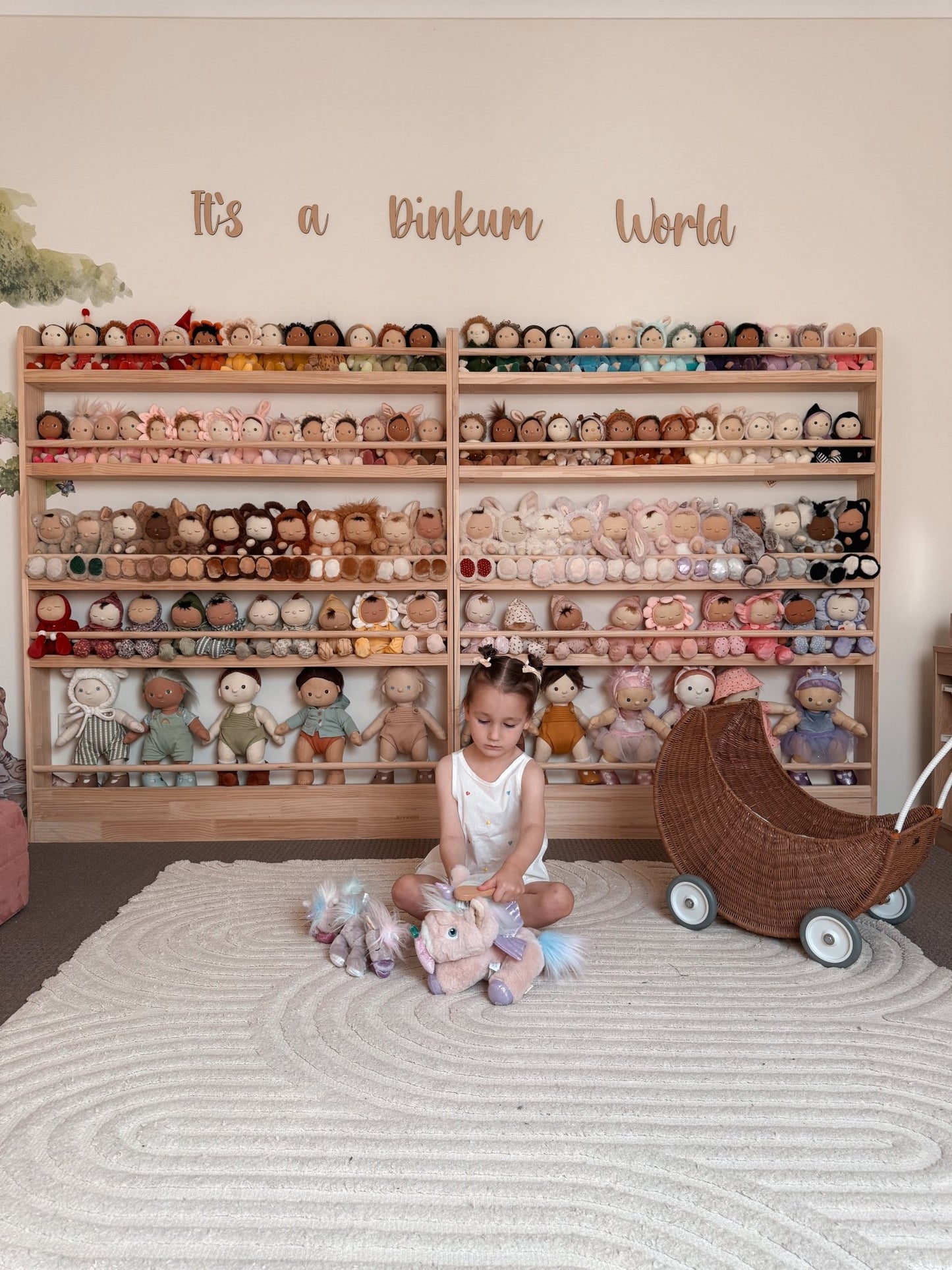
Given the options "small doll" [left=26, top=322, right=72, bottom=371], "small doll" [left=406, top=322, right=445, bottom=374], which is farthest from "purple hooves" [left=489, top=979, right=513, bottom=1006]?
"small doll" [left=26, top=322, right=72, bottom=371]

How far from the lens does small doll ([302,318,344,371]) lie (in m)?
3.47

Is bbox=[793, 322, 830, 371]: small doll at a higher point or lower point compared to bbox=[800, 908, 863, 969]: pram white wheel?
higher

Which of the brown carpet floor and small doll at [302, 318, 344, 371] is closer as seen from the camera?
the brown carpet floor

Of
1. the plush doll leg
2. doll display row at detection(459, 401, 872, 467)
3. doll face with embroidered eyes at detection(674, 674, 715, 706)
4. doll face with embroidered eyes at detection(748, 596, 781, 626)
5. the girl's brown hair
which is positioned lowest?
the plush doll leg

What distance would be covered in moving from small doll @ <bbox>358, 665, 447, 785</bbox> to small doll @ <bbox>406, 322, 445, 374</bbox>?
3.79 ft

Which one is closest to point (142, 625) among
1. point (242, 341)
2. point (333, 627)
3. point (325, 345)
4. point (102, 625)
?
point (102, 625)

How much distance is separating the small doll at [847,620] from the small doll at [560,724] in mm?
987

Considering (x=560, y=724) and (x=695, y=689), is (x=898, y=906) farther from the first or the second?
(x=560, y=724)

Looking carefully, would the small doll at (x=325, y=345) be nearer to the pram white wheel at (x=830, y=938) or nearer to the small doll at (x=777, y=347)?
the small doll at (x=777, y=347)

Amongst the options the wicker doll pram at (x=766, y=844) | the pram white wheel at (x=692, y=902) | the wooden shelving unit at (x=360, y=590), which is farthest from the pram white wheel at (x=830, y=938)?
the wooden shelving unit at (x=360, y=590)

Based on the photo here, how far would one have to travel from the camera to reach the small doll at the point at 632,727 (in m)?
3.54

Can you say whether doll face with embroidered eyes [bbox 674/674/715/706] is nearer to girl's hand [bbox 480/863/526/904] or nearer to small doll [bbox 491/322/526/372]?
small doll [bbox 491/322/526/372]

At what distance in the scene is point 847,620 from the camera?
11.6 feet

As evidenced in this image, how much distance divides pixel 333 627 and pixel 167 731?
2.50 ft
